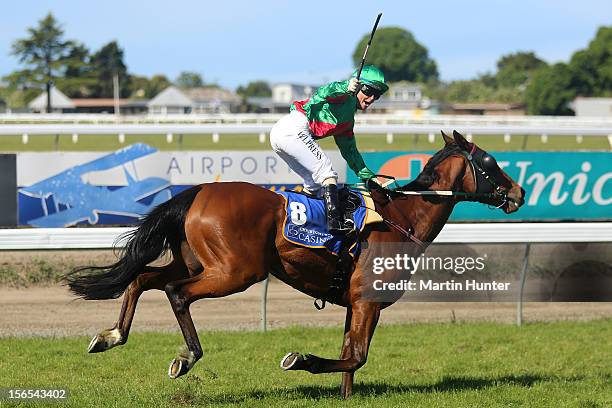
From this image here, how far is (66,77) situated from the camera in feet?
202

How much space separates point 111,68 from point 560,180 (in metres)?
84.9

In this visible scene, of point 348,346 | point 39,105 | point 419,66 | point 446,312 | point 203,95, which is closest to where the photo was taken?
point 348,346

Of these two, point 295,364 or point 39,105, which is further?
point 39,105

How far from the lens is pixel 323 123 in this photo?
5.54 meters

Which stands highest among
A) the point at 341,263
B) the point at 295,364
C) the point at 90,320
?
the point at 341,263

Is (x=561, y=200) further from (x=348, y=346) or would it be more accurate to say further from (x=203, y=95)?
(x=203, y=95)

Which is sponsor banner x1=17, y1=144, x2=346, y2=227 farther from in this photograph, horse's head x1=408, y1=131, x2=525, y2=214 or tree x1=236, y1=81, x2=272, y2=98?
tree x1=236, y1=81, x2=272, y2=98

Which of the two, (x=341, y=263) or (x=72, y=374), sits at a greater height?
(x=341, y=263)

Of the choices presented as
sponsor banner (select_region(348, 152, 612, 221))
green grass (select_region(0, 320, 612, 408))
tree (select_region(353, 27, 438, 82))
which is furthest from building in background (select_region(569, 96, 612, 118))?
tree (select_region(353, 27, 438, 82))

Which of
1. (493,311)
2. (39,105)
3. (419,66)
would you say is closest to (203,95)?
(39,105)

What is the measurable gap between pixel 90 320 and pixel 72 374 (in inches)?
83.8

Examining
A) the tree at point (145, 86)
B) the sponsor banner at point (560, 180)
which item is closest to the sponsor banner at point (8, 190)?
the sponsor banner at point (560, 180)

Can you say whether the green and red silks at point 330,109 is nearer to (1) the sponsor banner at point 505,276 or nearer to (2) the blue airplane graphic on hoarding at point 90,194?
(1) the sponsor banner at point 505,276

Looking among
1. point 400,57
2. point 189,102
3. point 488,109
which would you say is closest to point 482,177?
point 488,109
